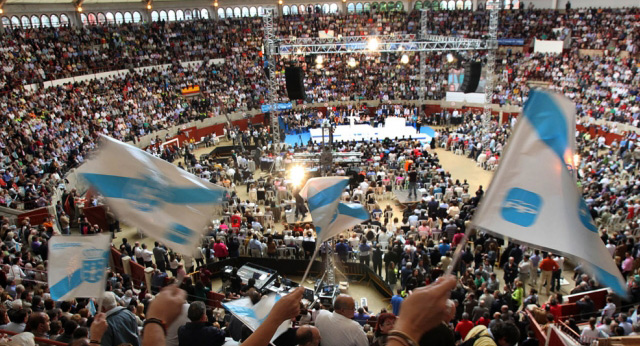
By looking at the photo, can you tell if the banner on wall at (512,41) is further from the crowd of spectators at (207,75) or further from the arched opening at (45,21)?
the arched opening at (45,21)

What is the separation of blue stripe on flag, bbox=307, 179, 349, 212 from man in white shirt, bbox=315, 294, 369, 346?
150 inches

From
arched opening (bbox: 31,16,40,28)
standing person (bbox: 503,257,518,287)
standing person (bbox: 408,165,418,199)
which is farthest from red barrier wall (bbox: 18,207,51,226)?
arched opening (bbox: 31,16,40,28)

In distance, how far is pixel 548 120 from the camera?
3.82 meters

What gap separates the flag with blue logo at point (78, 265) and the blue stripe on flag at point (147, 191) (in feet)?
2.68

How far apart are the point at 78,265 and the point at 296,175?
16.9 metres

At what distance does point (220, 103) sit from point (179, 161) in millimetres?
7938

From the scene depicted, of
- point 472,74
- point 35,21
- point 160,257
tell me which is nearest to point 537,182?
point 160,257

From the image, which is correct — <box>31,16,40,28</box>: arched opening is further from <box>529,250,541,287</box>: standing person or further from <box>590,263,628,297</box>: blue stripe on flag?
<box>590,263,628,297</box>: blue stripe on flag

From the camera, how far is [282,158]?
82.5ft

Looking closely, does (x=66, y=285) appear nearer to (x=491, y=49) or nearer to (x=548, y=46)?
(x=491, y=49)

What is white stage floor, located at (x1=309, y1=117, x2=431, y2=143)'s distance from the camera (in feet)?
99.9

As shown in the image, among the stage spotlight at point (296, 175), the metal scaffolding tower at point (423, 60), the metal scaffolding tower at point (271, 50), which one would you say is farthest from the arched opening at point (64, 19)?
the metal scaffolding tower at point (423, 60)

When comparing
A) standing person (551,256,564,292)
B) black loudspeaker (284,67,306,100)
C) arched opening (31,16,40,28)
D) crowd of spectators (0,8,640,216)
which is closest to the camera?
standing person (551,256,564,292)

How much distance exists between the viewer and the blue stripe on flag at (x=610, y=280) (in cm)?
345
